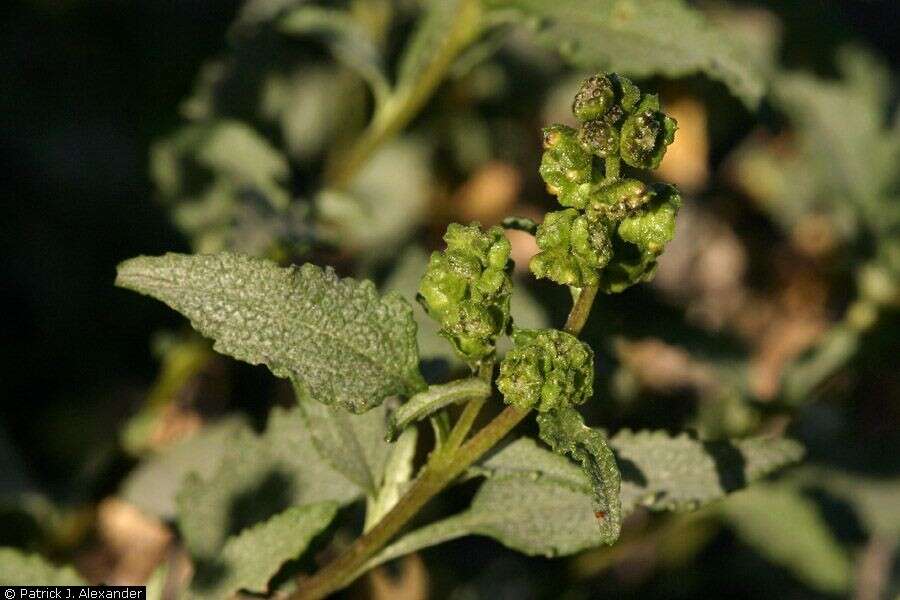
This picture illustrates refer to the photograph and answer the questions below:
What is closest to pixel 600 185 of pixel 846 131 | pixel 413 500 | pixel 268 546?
pixel 413 500

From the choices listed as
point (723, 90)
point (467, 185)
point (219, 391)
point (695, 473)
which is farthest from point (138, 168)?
point (695, 473)

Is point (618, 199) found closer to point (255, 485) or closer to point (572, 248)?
point (572, 248)

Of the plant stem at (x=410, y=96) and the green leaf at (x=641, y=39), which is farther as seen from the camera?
the plant stem at (x=410, y=96)

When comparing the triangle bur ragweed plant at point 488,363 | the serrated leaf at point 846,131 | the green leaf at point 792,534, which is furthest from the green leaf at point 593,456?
the serrated leaf at point 846,131

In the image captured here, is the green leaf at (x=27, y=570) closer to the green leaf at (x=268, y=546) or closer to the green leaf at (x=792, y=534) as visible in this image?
the green leaf at (x=268, y=546)

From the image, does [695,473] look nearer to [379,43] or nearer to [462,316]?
[462,316]

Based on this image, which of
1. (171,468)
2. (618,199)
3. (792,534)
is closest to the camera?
(618,199)
